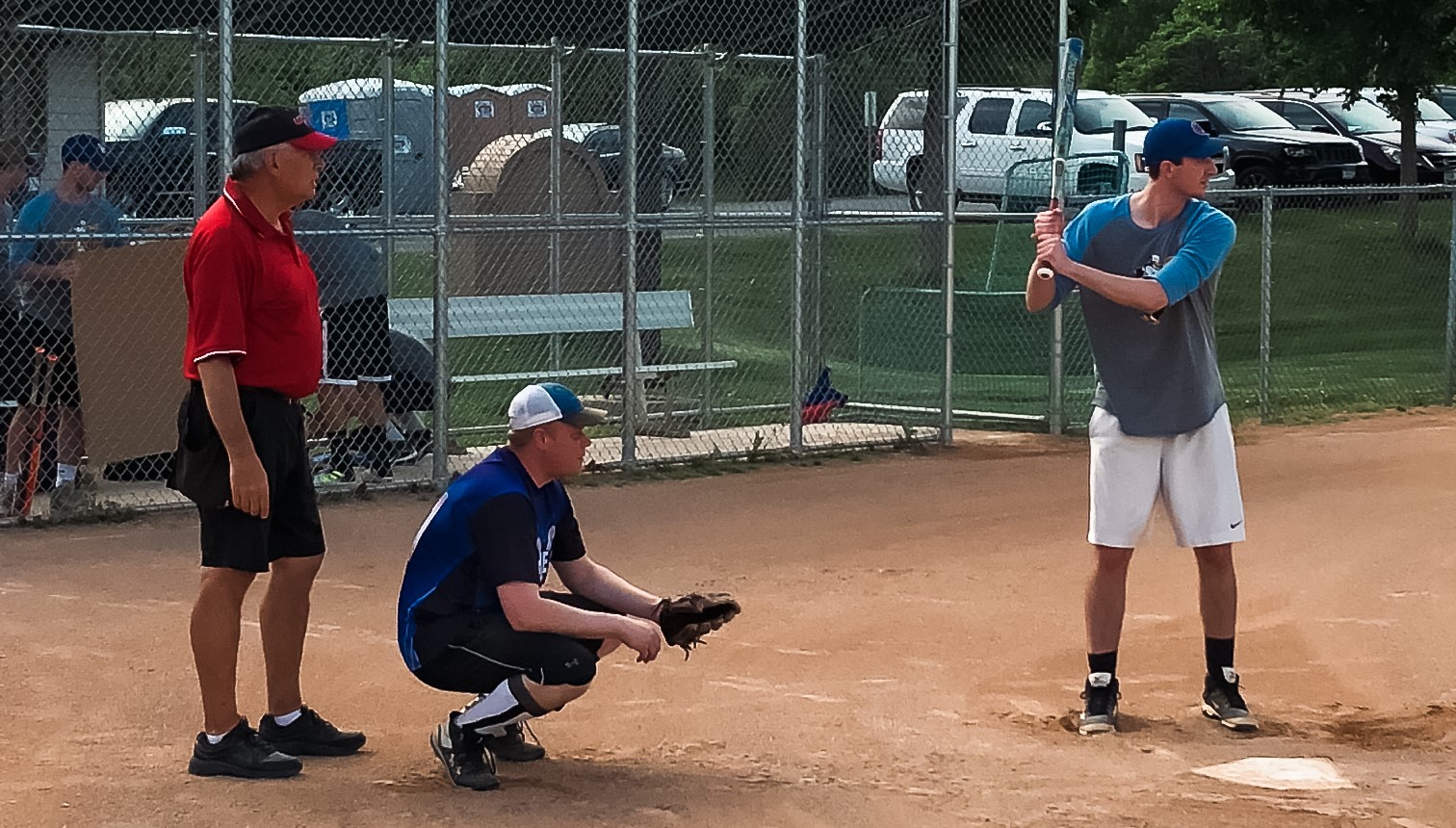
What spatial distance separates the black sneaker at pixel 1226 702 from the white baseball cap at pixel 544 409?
2245 millimetres

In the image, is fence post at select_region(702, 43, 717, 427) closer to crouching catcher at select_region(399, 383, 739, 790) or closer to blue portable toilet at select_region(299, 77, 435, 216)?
blue portable toilet at select_region(299, 77, 435, 216)

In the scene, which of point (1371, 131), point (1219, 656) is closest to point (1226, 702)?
point (1219, 656)

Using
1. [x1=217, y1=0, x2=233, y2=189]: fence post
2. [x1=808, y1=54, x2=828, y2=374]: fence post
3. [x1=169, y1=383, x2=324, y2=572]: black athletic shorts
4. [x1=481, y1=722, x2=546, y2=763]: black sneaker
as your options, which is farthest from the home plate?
[x1=808, y1=54, x2=828, y2=374]: fence post

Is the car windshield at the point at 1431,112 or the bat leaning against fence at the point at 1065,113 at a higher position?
the car windshield at the point at 1431,112

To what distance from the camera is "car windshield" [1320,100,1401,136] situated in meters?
26.3

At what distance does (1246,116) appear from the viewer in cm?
2539

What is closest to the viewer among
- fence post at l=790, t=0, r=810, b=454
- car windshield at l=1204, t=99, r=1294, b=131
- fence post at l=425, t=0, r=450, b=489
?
fence post at l=425, t=0, r=450, b=489

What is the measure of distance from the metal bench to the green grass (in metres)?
0.89

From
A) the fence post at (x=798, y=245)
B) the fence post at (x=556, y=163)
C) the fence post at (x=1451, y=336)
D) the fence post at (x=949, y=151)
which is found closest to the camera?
the fence post at (x=798, y=245)

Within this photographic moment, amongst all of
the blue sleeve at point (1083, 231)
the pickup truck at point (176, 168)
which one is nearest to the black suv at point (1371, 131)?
the pickup truck at point (176, 168)

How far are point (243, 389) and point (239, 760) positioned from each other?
1037 millimetres

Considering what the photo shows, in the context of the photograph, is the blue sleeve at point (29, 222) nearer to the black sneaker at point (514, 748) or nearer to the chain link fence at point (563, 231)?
the chain link fence at point (563, 231)

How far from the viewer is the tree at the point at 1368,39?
2038 cm

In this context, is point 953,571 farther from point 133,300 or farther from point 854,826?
point 133,300
